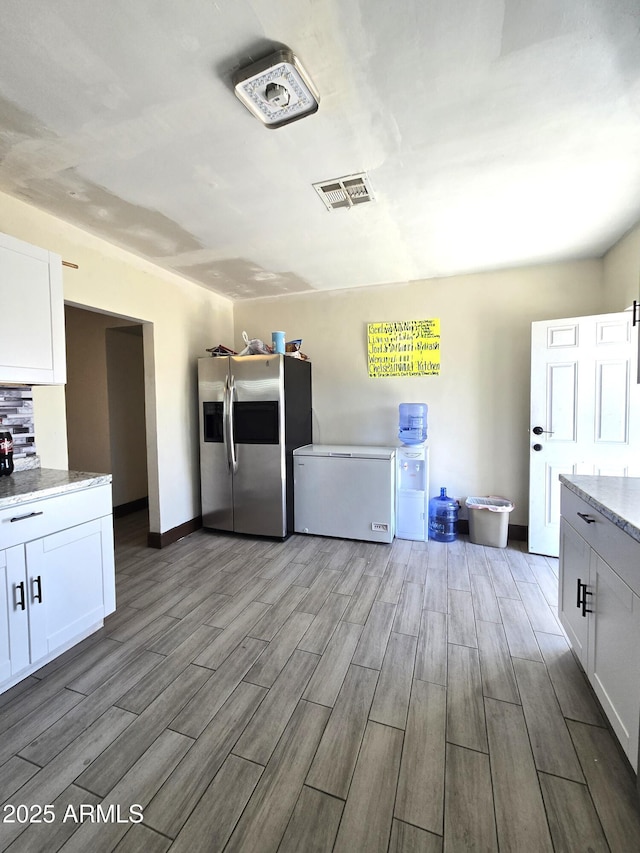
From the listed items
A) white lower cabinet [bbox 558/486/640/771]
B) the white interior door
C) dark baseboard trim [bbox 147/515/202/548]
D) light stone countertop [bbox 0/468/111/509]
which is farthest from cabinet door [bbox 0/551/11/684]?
the white interior door

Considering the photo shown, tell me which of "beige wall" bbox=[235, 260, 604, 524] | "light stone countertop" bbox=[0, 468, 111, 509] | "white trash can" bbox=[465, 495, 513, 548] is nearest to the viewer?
"light stone countertop" bbox=[0, 468, 111, 509]

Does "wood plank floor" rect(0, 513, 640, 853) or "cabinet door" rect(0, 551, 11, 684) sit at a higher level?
"cabinet door" rect(0, 551, 11, 684)

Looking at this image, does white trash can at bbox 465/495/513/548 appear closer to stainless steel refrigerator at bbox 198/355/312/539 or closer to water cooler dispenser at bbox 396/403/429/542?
water cooler dispenser at bbox 396/403/429/542

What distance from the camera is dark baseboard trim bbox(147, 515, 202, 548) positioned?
3199mm

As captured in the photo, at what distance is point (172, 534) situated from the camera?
3.32 m

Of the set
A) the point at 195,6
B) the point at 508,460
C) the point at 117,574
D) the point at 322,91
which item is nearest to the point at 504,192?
the point at 322,91

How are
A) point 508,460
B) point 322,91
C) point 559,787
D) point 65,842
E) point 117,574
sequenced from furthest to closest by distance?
point 508,460, point 117,574, point 322,91, point 559,787, point 65,842

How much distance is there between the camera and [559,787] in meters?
1.17

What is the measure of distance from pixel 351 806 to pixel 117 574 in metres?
2.33

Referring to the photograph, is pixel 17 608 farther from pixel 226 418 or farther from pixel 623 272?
pixel 623 272

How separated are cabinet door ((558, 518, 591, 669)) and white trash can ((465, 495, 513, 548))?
48.9 inches

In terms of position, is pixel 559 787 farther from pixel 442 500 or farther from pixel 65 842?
pixel 442 500

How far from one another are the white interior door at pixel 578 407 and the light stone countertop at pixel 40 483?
10.5 feet

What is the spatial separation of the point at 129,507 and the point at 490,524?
402cm
